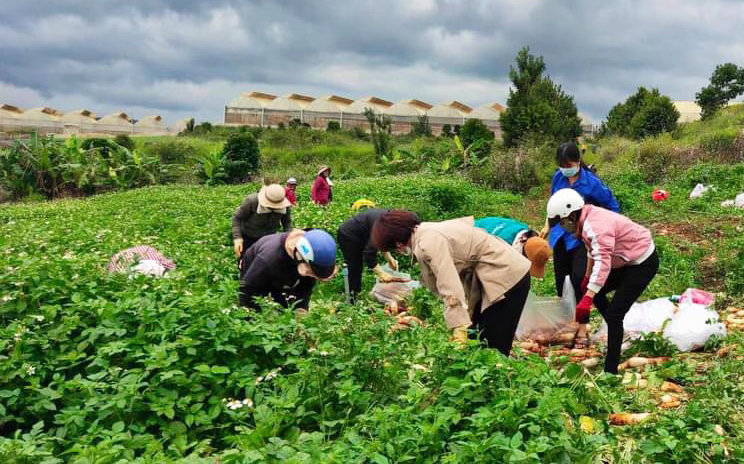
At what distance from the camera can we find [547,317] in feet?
16.3

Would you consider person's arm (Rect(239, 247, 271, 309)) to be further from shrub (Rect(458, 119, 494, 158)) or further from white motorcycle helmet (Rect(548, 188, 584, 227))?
shrub (Rect(458, 119, 494, 158))

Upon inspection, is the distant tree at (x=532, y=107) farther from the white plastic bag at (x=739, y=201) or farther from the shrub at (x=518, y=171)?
the white plastic bag at (x=739, y=201)

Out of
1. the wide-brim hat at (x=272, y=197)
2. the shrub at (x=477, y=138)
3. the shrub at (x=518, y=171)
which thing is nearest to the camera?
the wide-brim hat at (x=272, y=197)

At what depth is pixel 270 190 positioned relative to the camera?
18.4 feet

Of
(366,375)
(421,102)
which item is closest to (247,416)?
(366,375)

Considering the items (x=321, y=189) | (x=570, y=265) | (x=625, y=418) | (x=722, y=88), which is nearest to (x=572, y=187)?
(x=570, y=265)

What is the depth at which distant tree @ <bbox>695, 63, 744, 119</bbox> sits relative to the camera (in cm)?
3077

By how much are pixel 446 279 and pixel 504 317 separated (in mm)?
626

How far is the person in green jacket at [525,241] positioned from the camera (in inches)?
175

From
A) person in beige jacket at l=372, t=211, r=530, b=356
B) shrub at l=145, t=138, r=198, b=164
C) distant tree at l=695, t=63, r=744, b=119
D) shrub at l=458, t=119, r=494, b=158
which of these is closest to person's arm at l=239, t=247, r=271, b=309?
person in beige jacket at l=372, t=211, r=530, b=356

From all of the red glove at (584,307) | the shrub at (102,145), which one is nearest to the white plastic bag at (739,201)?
the red glove at (584,307)

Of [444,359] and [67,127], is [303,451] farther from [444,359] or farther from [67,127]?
[67,127]

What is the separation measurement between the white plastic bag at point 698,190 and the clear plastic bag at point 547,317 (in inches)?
307

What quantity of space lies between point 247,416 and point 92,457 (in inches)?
25.8
